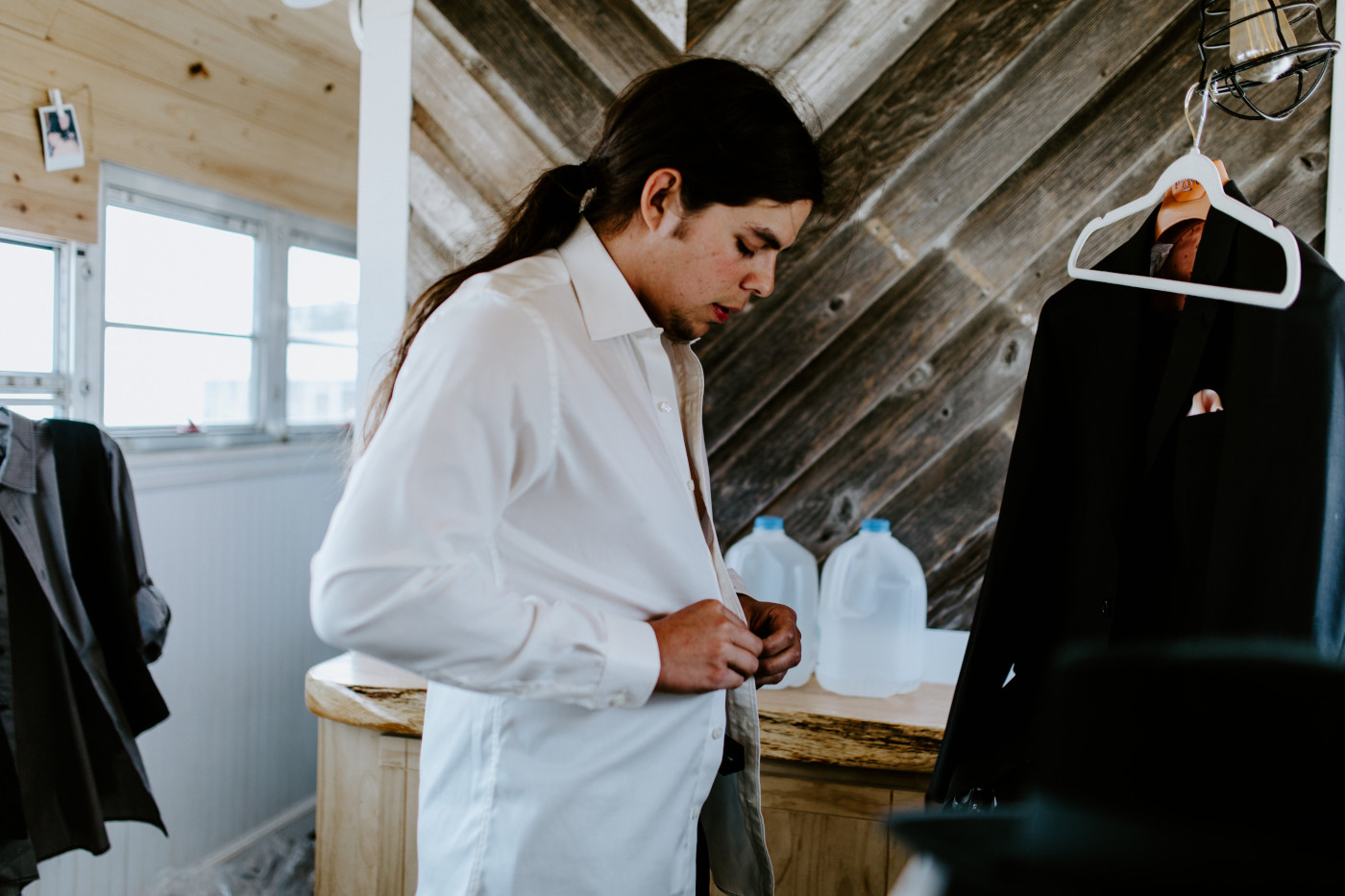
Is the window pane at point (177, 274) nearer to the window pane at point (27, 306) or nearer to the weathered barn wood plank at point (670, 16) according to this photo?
the window pane at point (27, 306)

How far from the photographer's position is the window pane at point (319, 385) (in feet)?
10.5

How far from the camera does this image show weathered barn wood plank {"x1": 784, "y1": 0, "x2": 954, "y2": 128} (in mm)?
1836

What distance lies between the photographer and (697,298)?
1126 mm

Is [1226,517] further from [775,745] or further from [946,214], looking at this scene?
[946,214]

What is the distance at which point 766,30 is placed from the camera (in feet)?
6.23

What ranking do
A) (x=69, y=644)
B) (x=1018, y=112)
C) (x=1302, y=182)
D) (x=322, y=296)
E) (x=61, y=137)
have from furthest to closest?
(x=322, y=296)
(x=61, y=137)
(x=69, y=644)
(x=1018, y=112)
(x=1302, y=182)

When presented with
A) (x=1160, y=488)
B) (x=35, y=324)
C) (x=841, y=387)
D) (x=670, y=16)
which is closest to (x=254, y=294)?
(x=35, y=324)

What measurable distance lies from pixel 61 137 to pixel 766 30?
1.65 metres

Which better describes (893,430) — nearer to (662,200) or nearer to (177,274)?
(662,200)

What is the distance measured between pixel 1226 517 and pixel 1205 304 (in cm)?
25

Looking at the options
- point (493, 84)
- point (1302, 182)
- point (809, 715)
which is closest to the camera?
point (809, 715)

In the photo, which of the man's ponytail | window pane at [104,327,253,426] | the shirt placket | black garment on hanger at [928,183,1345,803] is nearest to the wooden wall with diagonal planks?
black garment on hanger at [928,183,1345,803]

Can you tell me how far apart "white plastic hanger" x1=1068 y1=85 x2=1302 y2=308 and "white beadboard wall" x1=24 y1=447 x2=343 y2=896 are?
7.73ft

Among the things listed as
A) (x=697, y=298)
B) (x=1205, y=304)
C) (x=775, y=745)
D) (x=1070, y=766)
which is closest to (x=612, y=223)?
(x=697, y=298)
